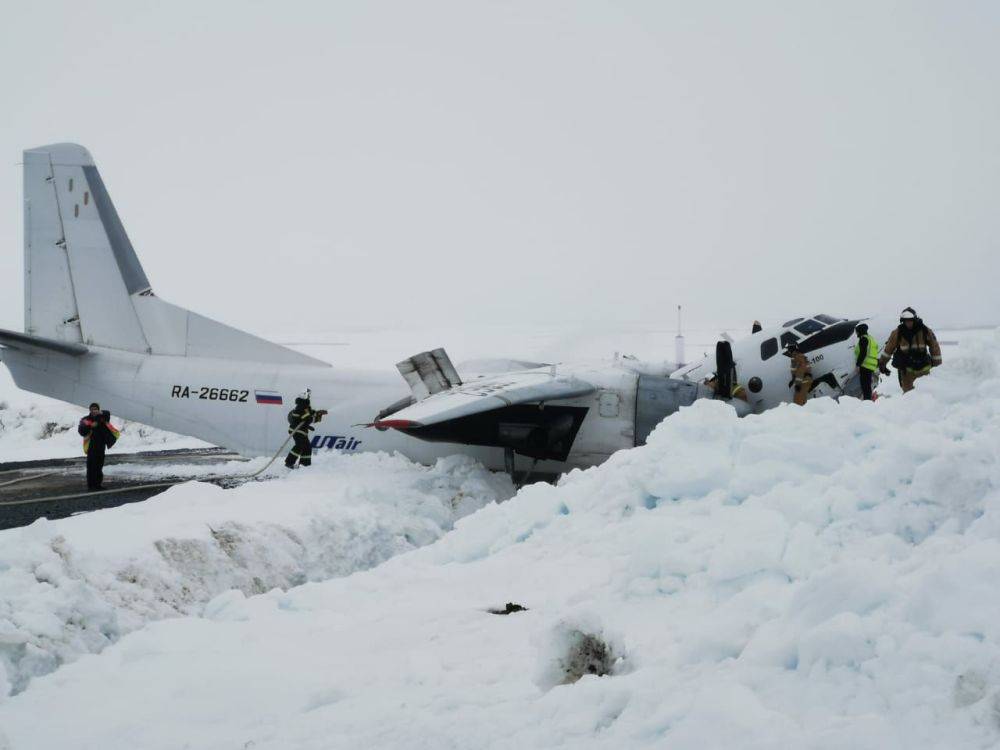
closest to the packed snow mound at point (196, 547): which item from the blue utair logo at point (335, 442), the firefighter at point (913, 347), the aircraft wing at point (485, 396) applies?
the aircraft wing at point (485, 396)

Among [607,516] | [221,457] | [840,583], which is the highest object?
[840,583]

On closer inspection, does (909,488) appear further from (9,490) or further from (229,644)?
(9,490)

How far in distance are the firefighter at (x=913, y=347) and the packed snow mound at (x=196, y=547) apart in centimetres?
688

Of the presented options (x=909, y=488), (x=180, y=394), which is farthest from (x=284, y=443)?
(x=909, y=488)

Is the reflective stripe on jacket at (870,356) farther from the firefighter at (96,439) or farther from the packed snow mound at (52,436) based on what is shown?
the packed snow mound at (52,436)

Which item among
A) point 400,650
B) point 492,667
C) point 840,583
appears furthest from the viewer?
point 400,650

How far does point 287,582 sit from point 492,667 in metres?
5.15

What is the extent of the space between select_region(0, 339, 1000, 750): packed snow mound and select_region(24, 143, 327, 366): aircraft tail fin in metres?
11.8

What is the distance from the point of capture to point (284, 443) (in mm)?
15289

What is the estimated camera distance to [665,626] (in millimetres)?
4551

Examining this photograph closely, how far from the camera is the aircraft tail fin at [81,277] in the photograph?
17094mm

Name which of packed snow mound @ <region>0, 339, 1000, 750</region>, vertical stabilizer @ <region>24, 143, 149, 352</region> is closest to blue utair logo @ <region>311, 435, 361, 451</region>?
vertical stabilizer @ <region>24, 143, 149, 352</region>

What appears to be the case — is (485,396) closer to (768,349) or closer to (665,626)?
(768,349)

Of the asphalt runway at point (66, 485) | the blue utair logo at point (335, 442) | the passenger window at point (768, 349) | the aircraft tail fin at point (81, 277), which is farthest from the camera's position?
the aircraft tail fin at point (81, 277)
